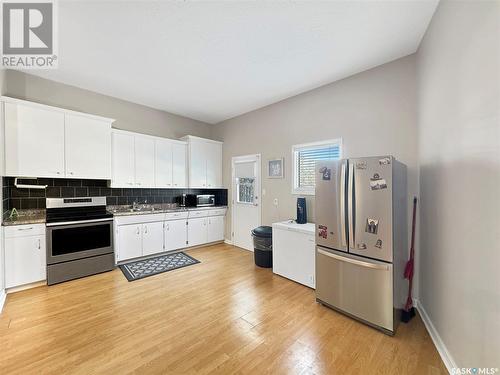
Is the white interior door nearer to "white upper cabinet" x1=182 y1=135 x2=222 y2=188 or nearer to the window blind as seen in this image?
"white upper cabinet" x1=182 y1=135 x2=222 y2=188

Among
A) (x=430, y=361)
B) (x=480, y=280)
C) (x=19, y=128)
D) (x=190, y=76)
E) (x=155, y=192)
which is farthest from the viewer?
(x=155, y=192)

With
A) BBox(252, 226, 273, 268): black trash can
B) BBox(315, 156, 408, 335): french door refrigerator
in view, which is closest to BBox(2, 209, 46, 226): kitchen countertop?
BBox(252, 226, 273, 268): black trash can

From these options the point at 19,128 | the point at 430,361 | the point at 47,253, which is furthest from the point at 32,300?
the point at 430,361

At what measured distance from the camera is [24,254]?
271 centimetres

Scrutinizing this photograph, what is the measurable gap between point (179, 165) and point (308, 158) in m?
2.77

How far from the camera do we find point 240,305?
2.44m

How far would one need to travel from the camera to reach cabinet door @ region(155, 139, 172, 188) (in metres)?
4.25

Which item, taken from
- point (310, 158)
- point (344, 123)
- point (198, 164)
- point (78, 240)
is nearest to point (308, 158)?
point (310, 158)

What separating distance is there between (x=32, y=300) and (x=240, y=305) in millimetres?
2525

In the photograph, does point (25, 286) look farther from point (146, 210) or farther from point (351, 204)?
point (351, 204)

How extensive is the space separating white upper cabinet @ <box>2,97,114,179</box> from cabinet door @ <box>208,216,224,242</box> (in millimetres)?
2233

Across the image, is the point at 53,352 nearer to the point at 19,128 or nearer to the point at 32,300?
the point at 32,300

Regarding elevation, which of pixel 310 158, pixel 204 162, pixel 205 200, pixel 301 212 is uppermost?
pixel 204 162

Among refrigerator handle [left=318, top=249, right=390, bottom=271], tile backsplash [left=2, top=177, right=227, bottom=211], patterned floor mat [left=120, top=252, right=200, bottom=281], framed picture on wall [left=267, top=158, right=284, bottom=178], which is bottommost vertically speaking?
patterned floor mat [left=120, top=252, right=200, bottom=281]
